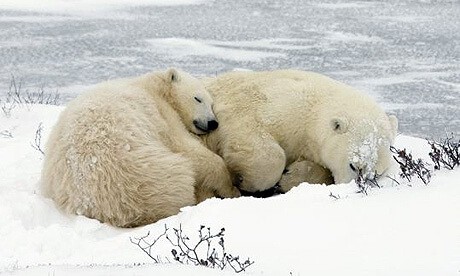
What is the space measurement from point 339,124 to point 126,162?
141 centimetres

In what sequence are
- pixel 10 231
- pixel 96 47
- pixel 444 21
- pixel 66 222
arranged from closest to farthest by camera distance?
pixel 10 231, pixel 66 222, pixel 96 47, pixel 444 21

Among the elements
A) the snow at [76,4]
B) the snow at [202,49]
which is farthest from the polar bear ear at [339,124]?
the snow at [76,4]

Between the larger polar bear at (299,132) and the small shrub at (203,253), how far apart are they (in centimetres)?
168

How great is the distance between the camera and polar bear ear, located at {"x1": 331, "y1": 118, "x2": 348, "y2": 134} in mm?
4984

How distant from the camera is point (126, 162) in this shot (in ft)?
14.8

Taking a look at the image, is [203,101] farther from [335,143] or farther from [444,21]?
[444,21]

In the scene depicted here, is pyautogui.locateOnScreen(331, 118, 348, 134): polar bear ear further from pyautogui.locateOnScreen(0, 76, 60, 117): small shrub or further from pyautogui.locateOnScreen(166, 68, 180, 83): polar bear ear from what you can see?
pyautogui.locateOnScreen(0, 76, 60, 117): small shrub

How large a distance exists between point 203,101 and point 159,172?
0.89 m

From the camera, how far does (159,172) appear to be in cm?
459

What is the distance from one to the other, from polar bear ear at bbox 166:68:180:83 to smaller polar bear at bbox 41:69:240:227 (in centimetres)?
23

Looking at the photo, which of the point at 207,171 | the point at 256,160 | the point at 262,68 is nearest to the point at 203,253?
the point at 207,171

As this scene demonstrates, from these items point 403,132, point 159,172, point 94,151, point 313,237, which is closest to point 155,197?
point 159,172

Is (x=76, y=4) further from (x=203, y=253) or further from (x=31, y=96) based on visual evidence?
(x=203, y=253)

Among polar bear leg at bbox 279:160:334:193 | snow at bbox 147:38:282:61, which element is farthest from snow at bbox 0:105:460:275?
snow at bbox 147:38:282:61
